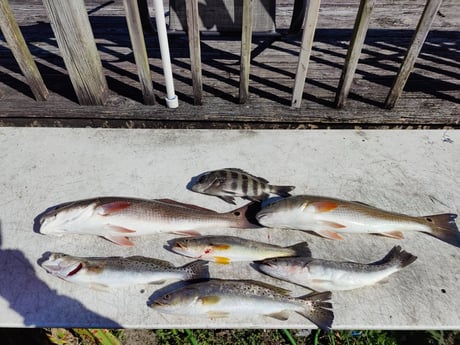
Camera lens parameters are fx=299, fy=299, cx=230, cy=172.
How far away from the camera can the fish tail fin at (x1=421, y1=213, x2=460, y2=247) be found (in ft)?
9.00

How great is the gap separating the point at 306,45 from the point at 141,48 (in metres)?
1.86

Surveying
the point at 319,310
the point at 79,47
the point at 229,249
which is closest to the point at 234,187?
the point at 229,249

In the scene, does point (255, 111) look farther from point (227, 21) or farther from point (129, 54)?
point (129, 54)

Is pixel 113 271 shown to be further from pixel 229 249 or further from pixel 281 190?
pixel 281 190

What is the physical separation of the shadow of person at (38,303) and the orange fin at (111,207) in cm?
73

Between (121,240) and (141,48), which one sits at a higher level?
(141,48)

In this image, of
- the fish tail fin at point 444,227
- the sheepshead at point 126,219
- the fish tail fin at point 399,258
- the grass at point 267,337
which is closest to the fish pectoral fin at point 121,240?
the sheepshead at point 126,219

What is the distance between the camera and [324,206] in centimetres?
274

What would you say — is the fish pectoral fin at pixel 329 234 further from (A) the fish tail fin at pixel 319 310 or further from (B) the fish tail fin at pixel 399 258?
(A) the fish tail fin at pixel 319 310

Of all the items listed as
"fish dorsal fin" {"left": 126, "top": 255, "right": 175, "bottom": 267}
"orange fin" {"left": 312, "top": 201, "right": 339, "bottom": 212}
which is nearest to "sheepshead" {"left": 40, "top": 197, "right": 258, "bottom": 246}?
"fish dorsal fin" {"left": 126, "top": 255, "right": 175, "bottom": 267}

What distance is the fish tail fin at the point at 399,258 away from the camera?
255cm

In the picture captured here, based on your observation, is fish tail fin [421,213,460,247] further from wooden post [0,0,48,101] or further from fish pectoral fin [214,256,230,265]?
wooden post [0,0,48,101]

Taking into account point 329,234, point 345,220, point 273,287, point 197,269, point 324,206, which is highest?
point 324,206

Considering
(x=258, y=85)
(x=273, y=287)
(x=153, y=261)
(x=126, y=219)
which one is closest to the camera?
(x=273, y=287)
